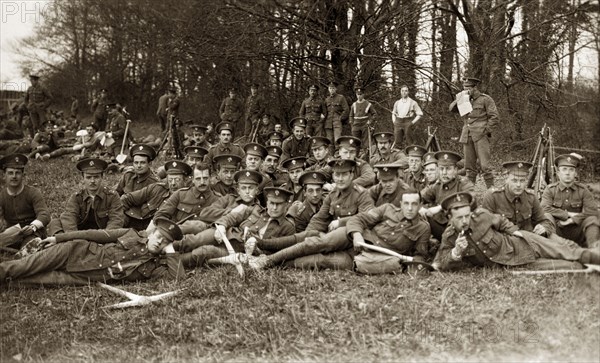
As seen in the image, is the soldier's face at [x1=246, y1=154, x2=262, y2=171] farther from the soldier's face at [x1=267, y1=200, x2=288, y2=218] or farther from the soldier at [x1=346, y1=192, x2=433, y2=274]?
the soldier at [x1=346, y1=192, x2=433, y2=274]

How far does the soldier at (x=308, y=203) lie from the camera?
25.3 ft

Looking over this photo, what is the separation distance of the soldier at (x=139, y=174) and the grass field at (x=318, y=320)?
2.89 m

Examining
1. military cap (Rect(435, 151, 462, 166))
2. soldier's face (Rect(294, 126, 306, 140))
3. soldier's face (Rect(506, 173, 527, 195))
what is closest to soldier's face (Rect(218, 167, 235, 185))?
military cap (Rect(435, 151, 462, 166))

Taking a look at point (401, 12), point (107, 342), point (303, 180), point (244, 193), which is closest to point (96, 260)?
point (107, 342)

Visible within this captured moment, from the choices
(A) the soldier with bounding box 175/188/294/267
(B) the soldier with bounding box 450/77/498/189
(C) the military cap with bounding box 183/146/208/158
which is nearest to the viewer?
(A) the soldier with bounding box 175/188/294/267

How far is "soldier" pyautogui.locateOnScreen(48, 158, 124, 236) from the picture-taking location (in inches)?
305

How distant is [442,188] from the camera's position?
24.8ft

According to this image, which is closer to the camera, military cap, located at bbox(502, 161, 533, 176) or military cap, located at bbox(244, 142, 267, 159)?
military cap, located at bbox(502, 161, 533, 176)

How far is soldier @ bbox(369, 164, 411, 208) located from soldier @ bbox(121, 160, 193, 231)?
2742mm

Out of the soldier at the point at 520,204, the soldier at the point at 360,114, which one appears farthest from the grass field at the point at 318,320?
the soldier at the point at 360,114

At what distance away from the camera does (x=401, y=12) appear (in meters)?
15.6

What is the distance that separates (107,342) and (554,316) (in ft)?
12.8

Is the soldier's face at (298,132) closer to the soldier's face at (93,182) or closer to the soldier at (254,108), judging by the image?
the soldier's face at (93,182)

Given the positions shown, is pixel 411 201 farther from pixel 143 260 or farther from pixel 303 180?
pixel 143 260
